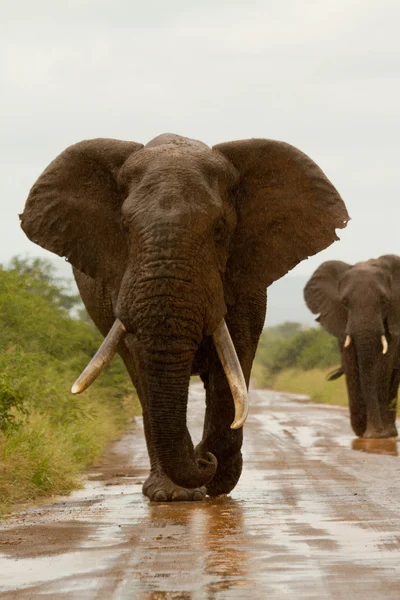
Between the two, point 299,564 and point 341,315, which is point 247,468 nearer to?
point 299,564

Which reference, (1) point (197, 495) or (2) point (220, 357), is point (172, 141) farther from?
(1) point (197, 495)

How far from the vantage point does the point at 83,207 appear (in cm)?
1093

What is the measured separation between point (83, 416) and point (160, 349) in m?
8.16

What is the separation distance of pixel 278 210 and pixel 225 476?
6.95 feet

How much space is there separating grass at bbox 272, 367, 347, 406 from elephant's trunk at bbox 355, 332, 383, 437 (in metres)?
12.7

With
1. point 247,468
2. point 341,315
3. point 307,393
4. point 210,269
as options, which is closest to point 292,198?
point 210,269

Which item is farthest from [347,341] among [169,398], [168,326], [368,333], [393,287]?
[168,326]

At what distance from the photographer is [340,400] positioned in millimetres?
34875

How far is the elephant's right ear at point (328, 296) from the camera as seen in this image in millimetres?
23469

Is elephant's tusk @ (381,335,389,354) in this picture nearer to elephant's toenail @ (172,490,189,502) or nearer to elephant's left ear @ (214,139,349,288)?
elephant's left ear @ (214,139,349,288)

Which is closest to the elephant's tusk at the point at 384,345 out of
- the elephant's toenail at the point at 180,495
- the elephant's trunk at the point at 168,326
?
the elephant's toenail at the point at 180,495

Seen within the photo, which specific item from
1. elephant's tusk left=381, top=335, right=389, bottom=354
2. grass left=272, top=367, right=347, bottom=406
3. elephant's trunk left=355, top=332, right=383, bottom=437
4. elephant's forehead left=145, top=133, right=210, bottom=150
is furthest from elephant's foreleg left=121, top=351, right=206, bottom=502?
grass left=272, top=367, right=347, bottom=406

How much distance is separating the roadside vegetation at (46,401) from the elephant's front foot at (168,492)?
3.54 ft

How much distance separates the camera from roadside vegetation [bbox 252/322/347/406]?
129 ft
